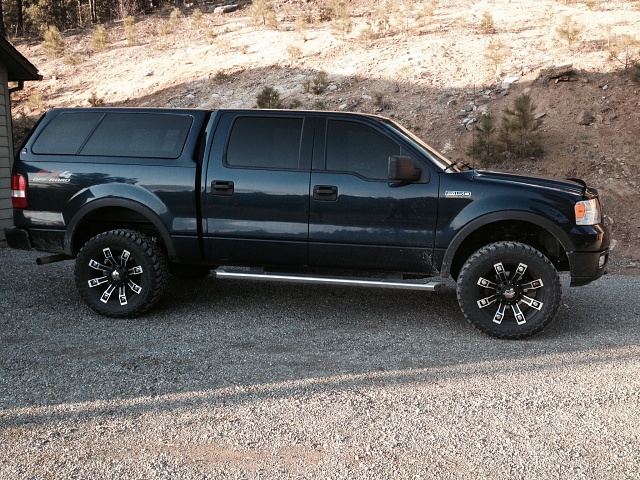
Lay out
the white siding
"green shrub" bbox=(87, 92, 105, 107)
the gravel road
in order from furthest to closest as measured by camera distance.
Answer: "green shrub" bbox=(87, 92, 105, 107) → the white siding → the gravel road

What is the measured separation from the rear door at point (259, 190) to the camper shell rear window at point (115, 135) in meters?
0.47

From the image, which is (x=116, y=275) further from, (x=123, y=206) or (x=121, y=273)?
(x=123, y=206)

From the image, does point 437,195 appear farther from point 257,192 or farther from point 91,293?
point 91,293

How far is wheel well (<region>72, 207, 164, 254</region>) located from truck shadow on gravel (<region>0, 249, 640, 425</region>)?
0.78 metres

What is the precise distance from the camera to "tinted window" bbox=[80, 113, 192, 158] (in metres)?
6.57

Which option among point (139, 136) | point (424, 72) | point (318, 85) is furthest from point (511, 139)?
point (139, 136)

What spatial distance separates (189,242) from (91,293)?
115 cm

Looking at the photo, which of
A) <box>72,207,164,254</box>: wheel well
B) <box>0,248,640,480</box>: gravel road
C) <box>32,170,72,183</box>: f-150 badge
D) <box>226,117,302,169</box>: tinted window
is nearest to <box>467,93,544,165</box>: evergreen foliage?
<box>0,248,640,480</box>: gravel road

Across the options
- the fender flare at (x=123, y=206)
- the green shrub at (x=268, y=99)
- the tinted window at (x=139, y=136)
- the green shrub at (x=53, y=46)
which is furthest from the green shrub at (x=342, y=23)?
the fender flare at (x=123, y=206)

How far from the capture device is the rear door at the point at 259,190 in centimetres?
628

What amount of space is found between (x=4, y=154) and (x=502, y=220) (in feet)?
32.4

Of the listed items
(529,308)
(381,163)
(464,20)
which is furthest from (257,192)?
(464,20)

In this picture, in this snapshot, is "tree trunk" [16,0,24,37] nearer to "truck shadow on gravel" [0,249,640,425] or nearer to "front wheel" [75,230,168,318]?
"truck shadow on gravel" [0,249,640,425]

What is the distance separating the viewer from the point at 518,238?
6.46 m
